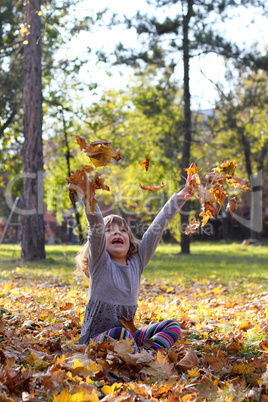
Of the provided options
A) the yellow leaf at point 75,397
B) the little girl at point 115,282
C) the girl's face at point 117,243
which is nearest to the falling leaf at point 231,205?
the little girl at point 115,282

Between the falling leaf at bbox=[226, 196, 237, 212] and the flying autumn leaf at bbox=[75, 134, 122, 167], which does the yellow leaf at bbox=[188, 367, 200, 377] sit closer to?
the falling leaf at bbox=[226, 196, 237, 212]

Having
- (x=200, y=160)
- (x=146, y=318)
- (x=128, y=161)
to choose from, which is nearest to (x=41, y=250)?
(x=146, y=318)

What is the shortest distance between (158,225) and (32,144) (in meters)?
7.65

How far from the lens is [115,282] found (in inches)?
122

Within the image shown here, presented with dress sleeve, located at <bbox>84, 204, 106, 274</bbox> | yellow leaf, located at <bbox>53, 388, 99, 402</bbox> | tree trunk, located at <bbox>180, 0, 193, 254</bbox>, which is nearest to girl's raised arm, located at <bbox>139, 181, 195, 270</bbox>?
dress sleeve, located at <bbox>84, 204, 106, 274</bbox>

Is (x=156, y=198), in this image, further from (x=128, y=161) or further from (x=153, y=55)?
(x=153, y=55)

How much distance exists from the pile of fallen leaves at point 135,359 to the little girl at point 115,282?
141 mm

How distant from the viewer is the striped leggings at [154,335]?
9.43ft

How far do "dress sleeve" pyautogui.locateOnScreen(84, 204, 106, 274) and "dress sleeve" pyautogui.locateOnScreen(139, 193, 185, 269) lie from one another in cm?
48

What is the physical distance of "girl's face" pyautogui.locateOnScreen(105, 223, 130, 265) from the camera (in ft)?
10.5

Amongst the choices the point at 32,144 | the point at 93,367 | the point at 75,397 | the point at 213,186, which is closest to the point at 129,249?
the point at 213,186

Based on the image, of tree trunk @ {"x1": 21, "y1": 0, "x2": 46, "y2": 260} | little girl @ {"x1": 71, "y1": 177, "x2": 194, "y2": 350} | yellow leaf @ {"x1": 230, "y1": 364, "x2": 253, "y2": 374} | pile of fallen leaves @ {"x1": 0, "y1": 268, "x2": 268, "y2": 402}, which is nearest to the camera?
pile of fallen leaves @ {"x1": 0, "y1": 268, "x2": 268, "y2": 402}

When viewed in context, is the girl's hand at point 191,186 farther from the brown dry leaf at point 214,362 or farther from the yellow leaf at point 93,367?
the yellow leaf at point 93,367

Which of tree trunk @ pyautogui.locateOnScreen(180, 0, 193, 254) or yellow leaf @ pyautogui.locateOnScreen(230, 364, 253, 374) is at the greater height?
tree trunk @ pyautogui.locateOnScreen(180, 0, 193, 254)
